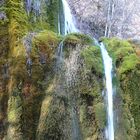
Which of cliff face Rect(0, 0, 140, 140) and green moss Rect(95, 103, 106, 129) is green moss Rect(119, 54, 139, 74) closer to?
cliff face Rect(0, 0, 140, 140)

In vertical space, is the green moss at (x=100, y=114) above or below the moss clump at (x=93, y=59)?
below

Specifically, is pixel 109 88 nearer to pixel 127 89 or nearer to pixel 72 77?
pixel 127 89

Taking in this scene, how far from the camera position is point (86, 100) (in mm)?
7555

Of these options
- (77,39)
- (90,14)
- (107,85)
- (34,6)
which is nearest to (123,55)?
(107,85)

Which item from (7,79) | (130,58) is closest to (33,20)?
(7,79)

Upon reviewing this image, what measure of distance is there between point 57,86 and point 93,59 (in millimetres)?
997

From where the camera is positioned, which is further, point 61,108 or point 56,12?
point 56,12

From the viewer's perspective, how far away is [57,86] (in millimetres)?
7590

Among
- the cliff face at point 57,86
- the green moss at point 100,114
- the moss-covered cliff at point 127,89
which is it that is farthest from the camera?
the moss-covered cliff at point 127,89

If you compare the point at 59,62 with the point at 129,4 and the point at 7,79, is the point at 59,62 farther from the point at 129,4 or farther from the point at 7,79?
the point at 129,4

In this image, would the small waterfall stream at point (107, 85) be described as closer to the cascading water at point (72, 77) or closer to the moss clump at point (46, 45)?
the cascading water at point (72, 77)

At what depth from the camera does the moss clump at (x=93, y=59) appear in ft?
25.5

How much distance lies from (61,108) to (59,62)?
104cm

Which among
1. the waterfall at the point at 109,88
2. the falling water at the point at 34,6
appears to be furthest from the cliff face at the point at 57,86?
the falling water at the point at 34,6
